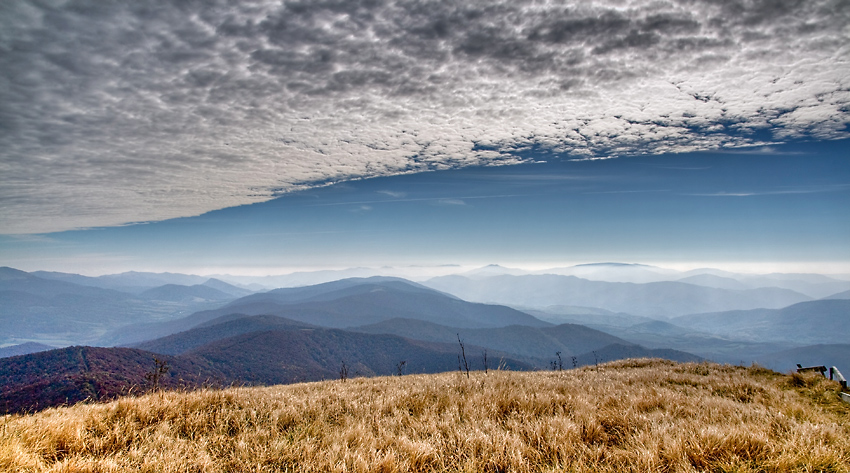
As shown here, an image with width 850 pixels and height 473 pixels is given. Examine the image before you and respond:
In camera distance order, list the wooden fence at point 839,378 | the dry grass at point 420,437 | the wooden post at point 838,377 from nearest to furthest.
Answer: the dry grass at point 420,437 < the wooden fence at point 839,378 < the wooden post at point 838,377

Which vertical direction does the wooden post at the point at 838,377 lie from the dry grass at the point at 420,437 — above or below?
below

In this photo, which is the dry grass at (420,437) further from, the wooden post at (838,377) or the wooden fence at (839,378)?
the wooden post at (838,377)

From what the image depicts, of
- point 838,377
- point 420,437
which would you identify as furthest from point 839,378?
point 420,437

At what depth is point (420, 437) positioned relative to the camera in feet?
16.5

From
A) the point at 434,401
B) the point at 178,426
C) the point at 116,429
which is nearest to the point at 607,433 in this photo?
the point at 434,401

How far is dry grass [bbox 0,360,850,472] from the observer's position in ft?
12.9

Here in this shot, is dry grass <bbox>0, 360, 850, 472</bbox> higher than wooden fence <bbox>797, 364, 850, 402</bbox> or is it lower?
higher

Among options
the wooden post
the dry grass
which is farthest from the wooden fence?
the dry grass

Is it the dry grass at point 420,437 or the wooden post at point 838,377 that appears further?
Answer: the wooden post at point 838,377

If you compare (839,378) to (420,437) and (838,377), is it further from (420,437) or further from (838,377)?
(420,437)

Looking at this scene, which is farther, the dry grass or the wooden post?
the wooden post

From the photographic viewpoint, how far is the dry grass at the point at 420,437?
3936 millimetres

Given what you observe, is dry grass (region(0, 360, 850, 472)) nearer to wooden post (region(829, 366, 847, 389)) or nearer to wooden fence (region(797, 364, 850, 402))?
wooden fence (region(797, 364, 850, 402))

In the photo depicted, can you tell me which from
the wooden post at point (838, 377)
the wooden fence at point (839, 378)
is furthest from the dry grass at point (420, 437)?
the wooden post at point (838, 377)
